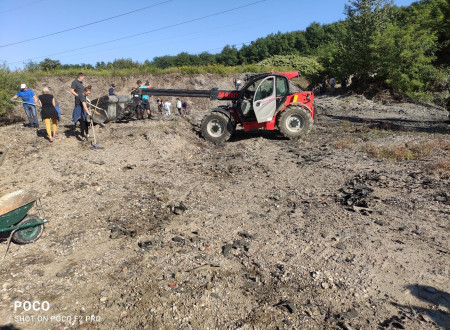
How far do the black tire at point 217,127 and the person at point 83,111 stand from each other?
3.38 metres

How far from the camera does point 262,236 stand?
4363 mm

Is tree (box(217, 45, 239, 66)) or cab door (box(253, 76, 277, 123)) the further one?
tree (box(217, 45, 239, 66))

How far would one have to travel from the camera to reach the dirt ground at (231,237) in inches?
118

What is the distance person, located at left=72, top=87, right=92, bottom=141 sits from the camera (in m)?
7.96

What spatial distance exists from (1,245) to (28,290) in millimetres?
1341

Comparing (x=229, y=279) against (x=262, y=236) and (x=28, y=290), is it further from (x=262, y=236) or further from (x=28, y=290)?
(x=28, y=290)

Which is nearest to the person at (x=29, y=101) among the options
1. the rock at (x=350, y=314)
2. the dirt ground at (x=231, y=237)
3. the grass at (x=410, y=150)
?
the dirt ground at (x=231, y=237)

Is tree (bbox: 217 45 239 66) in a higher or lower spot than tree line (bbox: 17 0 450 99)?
higher

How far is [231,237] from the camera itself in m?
4.40

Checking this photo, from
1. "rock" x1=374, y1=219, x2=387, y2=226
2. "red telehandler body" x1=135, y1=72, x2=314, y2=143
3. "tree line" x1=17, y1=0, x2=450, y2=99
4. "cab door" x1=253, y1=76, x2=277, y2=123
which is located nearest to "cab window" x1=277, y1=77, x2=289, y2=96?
"red telehandler body" x1=135, y1=72, x2=314, y2=143

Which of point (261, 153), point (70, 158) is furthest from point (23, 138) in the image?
point (261, 153)

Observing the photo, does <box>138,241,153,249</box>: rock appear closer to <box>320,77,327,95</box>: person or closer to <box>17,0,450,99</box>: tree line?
<box>17,0,450,99</box>: tree line

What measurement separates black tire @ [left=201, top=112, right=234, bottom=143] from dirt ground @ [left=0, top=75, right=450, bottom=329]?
111cm

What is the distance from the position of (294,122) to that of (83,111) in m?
6.05
